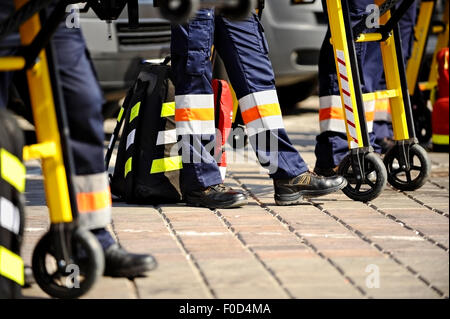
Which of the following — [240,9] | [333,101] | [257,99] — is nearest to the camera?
[240,9]

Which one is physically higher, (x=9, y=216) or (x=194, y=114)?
(x=9, y=216)

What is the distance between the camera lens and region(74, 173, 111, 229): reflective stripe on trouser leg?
149 inches

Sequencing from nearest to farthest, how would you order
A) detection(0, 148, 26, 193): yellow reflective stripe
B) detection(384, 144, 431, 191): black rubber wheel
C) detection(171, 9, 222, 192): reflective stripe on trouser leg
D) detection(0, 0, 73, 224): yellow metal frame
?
1. detection(0, 148, 26, 193): yellow reflective stripe
2. detection(0, 0, 73, 224): yellow metal frame
3. detection(171, 9, 222, 192): reflective stripe on trouser leg
4. detection(384, 144, 431, 191): black rubber wheel

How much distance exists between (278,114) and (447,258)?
1.39m

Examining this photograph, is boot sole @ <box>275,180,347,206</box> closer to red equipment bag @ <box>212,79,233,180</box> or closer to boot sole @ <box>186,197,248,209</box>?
boot sole @ <box>186,197,248,209</box>

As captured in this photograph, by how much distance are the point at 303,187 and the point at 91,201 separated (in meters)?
1.82

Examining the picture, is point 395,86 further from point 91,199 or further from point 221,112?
point 91,199

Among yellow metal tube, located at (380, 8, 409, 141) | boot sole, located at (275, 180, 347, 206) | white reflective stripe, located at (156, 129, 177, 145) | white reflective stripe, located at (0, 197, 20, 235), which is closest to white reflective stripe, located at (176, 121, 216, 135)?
white reflective stripe, located at (156, 129, 177, 145)

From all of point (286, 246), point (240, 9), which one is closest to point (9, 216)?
point (240, 9)

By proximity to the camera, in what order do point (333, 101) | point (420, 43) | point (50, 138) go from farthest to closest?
1. point (420, 43)
2. point (333, 101)
3. point (50, 138)

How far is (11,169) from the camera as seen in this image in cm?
342

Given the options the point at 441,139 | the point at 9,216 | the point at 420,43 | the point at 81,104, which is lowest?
the point at 441,139

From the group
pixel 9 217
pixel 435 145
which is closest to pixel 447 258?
pixel 9 217
